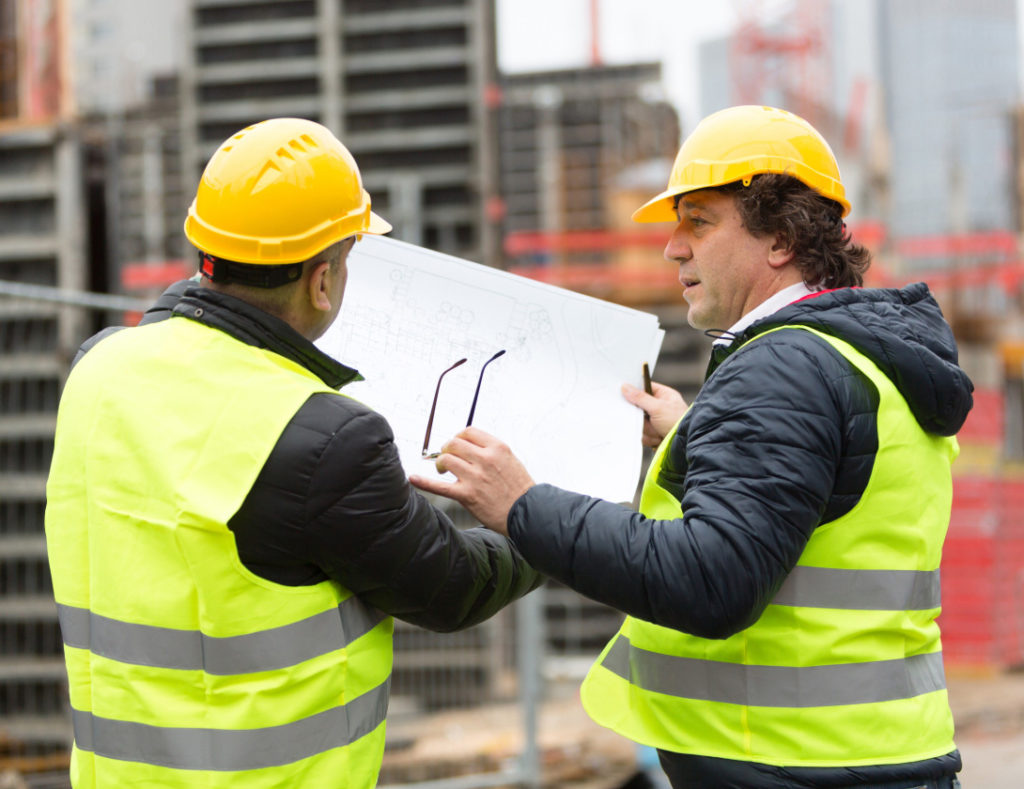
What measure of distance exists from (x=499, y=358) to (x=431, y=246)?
5.23m

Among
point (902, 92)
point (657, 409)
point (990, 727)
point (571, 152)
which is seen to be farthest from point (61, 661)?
point (902, 92)

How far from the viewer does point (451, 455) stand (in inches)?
80.2

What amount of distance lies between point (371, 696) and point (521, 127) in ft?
32.8

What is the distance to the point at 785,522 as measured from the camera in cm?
177

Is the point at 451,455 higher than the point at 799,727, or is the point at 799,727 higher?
the point at 451,455

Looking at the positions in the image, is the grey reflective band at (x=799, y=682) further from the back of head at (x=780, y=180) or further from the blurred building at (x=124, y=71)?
the blurred building at (x=124, y=71)

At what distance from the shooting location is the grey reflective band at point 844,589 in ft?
6.23

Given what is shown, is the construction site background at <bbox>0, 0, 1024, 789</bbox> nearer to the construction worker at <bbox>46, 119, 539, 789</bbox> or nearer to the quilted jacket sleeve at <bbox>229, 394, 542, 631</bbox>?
the construction worker at <bbox>46, 119, 539, 789</bbox>

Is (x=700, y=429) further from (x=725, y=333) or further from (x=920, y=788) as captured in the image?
(x=920, y=788)

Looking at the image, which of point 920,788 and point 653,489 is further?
point 653,489

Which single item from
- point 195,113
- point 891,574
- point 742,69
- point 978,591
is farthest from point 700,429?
point 742,69

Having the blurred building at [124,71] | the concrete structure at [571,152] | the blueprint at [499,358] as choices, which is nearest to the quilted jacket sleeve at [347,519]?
the blueprint at [499,358]

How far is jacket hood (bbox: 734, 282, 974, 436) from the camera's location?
6.22ft

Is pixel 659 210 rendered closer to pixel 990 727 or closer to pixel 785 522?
pixel 785 522
